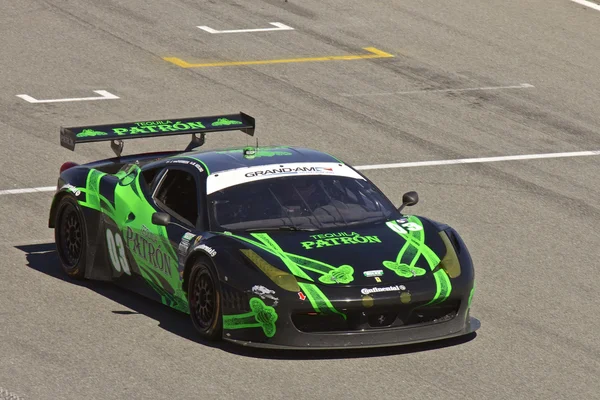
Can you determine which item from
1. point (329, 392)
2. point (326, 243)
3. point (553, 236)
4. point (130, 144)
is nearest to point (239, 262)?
point (326, 243)

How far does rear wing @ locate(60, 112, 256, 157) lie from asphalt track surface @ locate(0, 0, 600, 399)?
45.2 inches

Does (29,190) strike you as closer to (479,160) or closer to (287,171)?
(287,171)

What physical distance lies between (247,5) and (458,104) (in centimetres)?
628

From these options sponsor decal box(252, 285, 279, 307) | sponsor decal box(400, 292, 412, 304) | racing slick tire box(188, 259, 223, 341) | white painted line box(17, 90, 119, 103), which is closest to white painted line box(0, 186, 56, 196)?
white painted line box(17, 90, 119, 103)

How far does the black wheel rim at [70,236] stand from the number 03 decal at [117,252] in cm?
37

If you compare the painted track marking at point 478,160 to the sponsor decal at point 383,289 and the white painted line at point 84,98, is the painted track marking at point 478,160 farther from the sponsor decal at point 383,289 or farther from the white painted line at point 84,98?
the sponsor decal at point 383,289

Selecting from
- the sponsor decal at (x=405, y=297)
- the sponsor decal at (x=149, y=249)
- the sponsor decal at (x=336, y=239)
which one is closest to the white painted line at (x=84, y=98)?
the sponsor decal at (x=149, y=249)

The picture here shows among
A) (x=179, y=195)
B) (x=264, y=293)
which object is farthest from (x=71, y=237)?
(x=264, y=293)

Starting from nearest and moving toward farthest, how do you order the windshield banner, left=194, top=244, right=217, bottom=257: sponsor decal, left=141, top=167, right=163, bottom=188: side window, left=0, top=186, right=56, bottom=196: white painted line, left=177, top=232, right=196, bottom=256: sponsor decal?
left=194, top=244, right=217, bottom=257: sponsor decal < left=177, top=232, right=196, bottom=256: sponsor decal < the windshield banner < left=141, top=167, right=163, bottom=188: side window < left=0, top=186, right=56, bottom=196: white painted line

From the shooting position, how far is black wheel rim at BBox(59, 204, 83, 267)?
12.0 m

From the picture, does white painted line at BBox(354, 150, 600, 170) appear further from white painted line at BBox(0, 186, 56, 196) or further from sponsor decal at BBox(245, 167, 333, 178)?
sponsor decal at BBox(245, 167, 333, 178)

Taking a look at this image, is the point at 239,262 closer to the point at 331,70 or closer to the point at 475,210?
the point at 475,210

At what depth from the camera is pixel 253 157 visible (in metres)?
11.4

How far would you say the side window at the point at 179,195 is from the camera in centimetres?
1095
